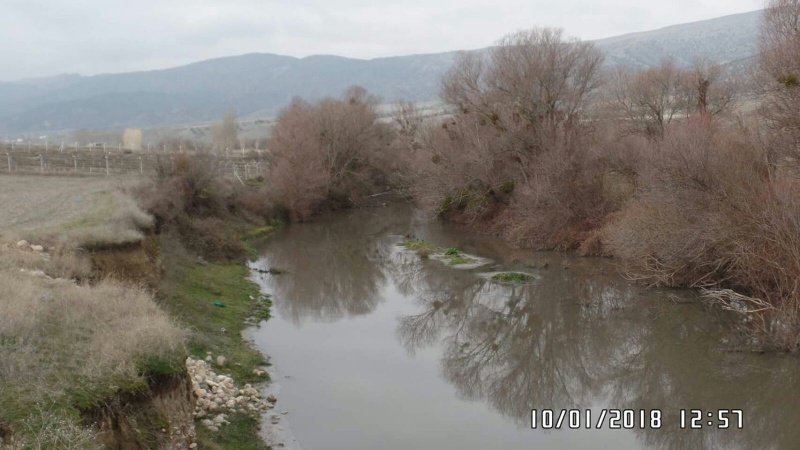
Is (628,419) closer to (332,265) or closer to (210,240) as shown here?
(332,265)

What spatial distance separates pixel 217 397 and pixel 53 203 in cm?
2036

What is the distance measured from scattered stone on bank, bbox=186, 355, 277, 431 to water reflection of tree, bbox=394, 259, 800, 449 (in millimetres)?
4720

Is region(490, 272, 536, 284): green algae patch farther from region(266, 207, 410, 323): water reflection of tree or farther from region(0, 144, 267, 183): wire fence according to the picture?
region(0, 144, 267, 183): wire fence

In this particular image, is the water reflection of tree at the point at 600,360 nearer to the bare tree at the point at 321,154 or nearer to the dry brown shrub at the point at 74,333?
the dry brown shrub at the point at 74,333

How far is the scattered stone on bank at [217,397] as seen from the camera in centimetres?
1280

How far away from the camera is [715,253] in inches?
811

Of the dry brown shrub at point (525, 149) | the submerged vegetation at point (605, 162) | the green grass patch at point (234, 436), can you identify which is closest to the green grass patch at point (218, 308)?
the green grass patch at point (234, 436)

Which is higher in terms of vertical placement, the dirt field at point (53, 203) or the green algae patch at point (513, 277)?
the dirt field at point (53, 203)

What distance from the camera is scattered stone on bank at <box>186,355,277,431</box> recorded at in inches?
504

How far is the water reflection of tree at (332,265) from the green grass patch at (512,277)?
4.70 m

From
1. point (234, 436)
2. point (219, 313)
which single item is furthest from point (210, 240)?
point (234, 436)

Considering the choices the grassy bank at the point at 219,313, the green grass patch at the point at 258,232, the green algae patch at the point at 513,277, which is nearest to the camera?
the grassy bank at the point at 219,313

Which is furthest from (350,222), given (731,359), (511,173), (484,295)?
(731,359)

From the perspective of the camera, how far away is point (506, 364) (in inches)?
683
